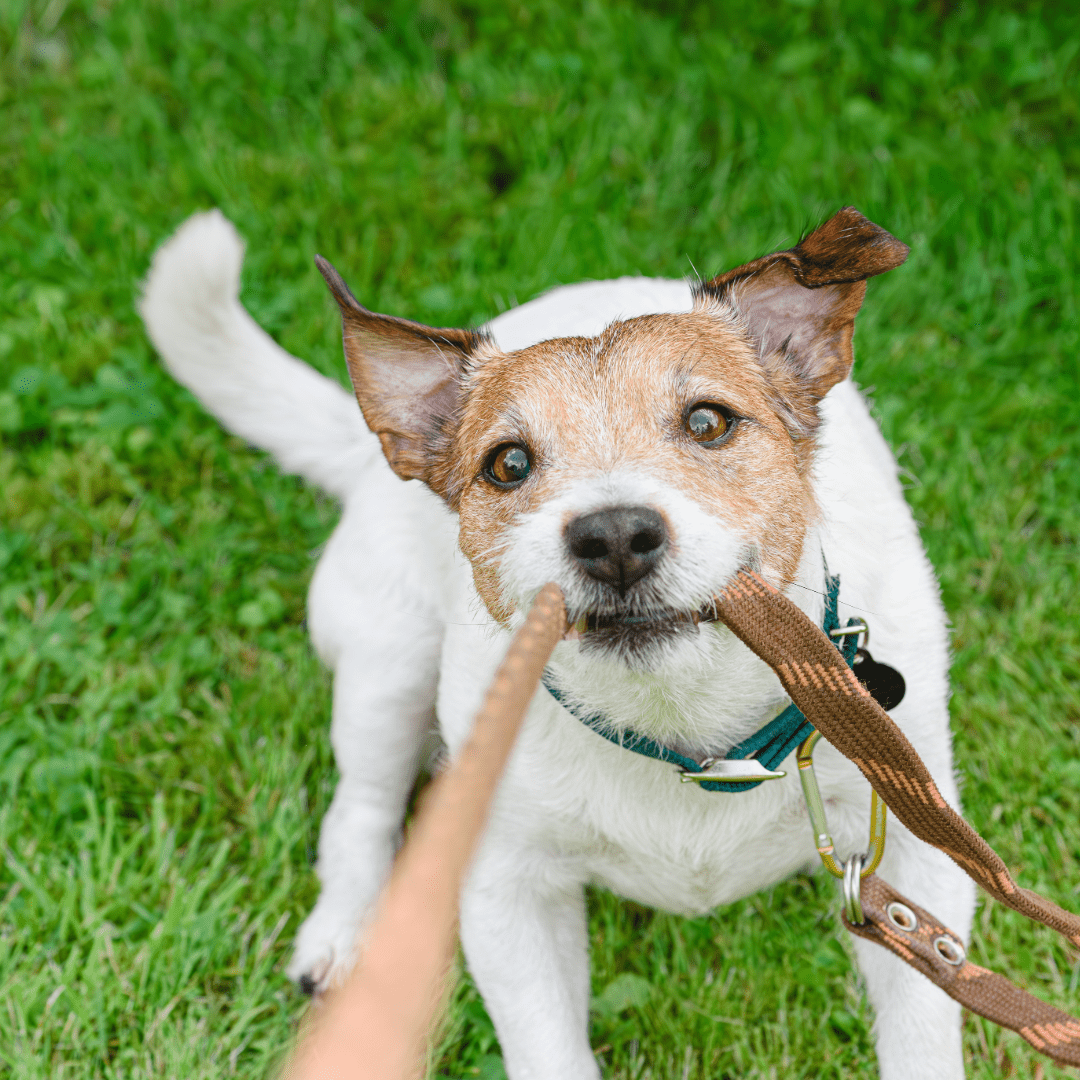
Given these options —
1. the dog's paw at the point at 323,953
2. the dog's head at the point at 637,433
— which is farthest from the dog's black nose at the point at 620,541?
the dog's paw at the point at 323,953

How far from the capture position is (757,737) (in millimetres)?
2467

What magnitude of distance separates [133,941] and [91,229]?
3309mm

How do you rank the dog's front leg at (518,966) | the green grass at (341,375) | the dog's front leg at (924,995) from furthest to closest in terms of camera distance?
the green grass at (341,375)
the dog's front leg at (518,966)
the dog's front leg at (924,995)

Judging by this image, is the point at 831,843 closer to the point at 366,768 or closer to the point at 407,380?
the point at 407,380

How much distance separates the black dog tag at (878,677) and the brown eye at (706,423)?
0.56m

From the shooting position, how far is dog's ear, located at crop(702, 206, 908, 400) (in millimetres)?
2320

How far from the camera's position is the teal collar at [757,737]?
2.41 meters

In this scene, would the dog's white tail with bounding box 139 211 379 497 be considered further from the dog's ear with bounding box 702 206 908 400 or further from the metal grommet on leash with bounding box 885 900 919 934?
the metal grommet on leash with bounding box 885 900 919 934

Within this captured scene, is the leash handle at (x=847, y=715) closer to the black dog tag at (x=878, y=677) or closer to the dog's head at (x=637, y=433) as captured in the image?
the dog's head at (x=637, y=433)

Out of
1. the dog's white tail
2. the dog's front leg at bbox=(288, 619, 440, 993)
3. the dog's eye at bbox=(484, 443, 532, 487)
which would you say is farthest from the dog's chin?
the dog's white tail

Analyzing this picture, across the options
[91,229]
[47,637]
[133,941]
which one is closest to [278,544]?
[47,637]

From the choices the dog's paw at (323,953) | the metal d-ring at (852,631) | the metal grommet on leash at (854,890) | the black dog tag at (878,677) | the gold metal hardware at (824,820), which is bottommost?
the dog's paw at (323,953)

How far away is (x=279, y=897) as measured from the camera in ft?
11.7

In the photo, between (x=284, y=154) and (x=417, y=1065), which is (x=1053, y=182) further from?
(x=417, y=1065)
